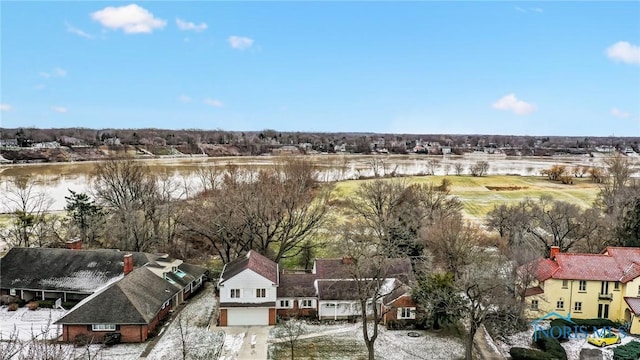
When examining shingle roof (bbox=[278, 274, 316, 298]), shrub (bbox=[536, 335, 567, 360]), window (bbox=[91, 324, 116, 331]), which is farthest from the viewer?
shingle roof (bbox=[278, 274, 316, 298])

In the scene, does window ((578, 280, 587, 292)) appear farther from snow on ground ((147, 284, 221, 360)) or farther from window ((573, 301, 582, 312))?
snow on ground ((147, 284, 221, 360))

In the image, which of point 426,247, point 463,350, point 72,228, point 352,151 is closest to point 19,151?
point 72,228

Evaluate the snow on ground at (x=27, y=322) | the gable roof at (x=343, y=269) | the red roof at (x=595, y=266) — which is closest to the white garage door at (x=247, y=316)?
the gable roof at (x=343, y=269)

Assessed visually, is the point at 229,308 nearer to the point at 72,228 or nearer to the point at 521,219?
the point at 72,228

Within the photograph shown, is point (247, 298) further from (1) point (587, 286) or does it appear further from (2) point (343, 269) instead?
(1) point (587, 286)

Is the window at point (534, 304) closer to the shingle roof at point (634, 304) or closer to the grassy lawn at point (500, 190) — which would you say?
the shingle roof at point (634, 304)

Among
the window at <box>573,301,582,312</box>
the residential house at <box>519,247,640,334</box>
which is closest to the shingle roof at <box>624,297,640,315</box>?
the residential house at <box>519,247,640,334</box>

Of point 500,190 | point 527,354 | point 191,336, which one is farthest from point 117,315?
point 500,190
